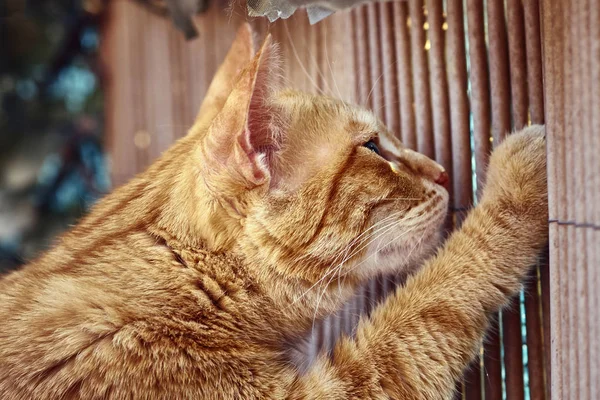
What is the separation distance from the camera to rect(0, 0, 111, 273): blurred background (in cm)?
204

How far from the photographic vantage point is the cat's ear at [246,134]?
79 centimetres

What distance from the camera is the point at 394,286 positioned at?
43.0 inches

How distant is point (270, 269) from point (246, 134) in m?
0.23

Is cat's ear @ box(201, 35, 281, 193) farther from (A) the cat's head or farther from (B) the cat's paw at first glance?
(B) the cat's paw

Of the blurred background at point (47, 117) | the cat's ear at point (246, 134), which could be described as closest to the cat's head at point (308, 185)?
the cat's ear at point (246, 134)

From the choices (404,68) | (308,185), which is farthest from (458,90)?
(308,185)

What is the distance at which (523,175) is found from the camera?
0.94 m

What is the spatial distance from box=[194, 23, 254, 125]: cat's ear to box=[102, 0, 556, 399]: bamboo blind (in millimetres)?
35

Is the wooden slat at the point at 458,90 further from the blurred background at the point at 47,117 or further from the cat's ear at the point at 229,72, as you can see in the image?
the blurred background at the point at 47,117

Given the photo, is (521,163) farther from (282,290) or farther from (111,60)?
(111,60)

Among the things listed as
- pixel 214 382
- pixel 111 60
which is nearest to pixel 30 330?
pixel 214 382

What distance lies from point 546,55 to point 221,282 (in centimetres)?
54

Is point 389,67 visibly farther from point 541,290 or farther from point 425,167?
point 541,290

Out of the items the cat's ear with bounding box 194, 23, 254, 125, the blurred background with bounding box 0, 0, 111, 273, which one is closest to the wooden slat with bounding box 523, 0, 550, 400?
the cat's ear with bounding box 194, 23, 254, 125
